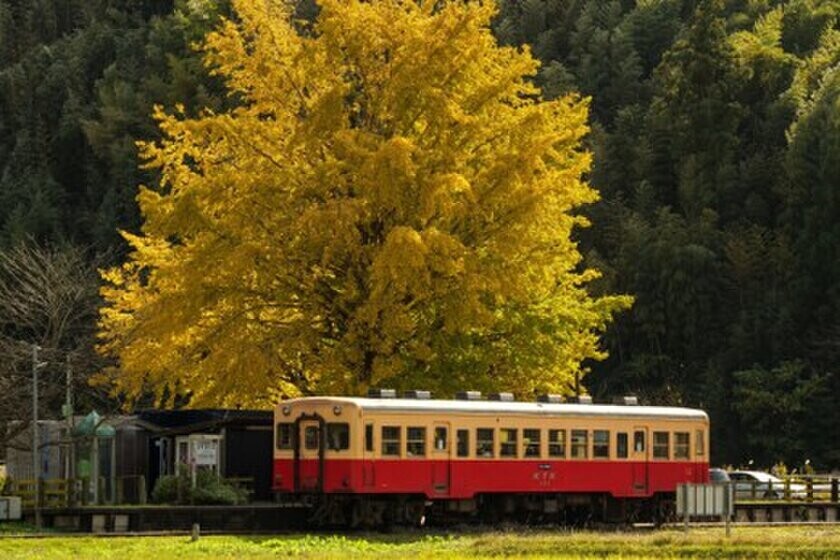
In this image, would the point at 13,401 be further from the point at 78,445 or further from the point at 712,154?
the point at 712,154

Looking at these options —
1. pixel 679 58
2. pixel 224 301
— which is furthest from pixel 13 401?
pixel 679 58

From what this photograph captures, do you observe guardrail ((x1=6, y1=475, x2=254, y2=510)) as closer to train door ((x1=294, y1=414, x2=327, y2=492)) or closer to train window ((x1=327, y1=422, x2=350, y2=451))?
train door ((x1=294, y1=414, x2=327, y2=492))

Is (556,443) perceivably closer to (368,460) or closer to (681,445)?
(681,445)

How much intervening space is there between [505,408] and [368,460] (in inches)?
183

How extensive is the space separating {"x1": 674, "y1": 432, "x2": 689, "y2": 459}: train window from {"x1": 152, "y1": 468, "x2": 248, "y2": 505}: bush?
509 inches

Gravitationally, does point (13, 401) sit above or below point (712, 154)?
below

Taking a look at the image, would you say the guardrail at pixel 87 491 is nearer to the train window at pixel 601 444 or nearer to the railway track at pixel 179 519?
the railway track at pixel 179 519

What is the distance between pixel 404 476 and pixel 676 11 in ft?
443

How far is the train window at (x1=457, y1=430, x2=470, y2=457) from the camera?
2197 inches

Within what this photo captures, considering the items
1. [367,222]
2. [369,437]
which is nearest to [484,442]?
[369,437]

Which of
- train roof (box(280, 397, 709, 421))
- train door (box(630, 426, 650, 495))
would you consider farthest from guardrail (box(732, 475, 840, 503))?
train door (box(630, 426, 650, 495))

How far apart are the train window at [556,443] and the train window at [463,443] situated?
3046mm

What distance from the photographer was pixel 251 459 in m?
62.8

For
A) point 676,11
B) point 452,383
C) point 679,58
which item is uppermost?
point 676,11
